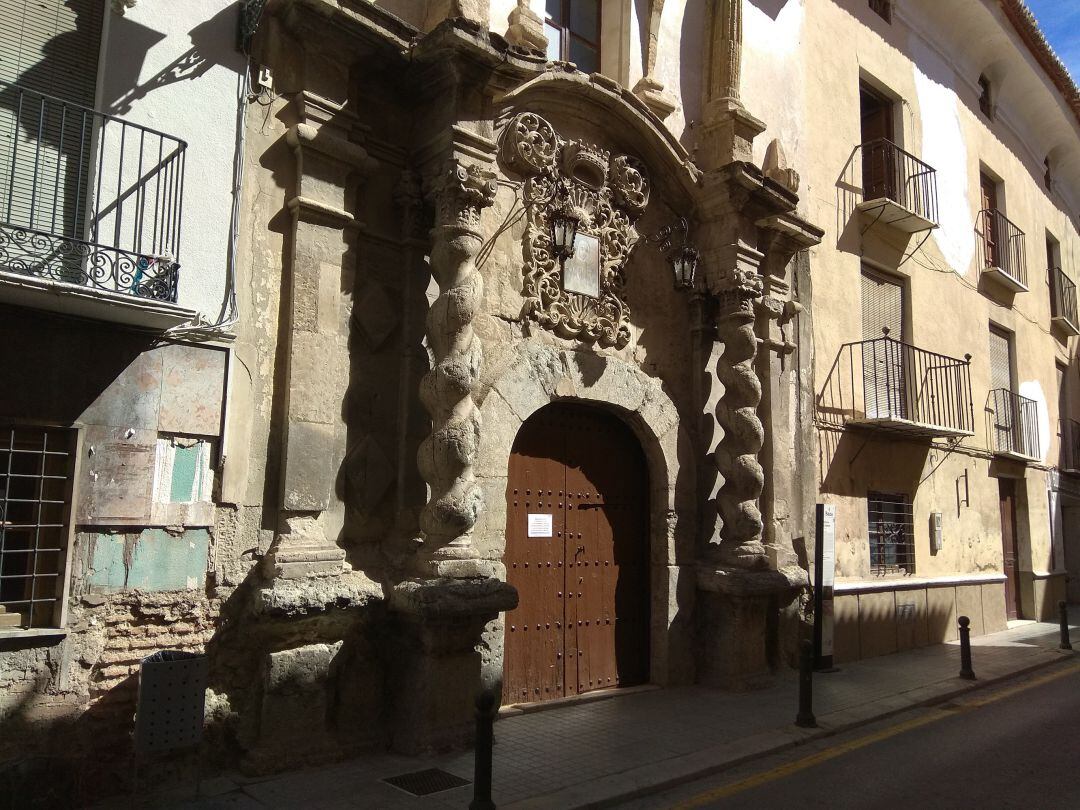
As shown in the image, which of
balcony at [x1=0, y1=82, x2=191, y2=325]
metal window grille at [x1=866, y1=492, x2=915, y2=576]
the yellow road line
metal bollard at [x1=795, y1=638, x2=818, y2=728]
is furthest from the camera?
metal window grille at [x1=866, y1=492, x2=915, y2=576]

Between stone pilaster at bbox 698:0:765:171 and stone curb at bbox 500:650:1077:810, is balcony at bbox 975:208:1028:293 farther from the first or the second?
stone curb at bbox 500:650:1077:810

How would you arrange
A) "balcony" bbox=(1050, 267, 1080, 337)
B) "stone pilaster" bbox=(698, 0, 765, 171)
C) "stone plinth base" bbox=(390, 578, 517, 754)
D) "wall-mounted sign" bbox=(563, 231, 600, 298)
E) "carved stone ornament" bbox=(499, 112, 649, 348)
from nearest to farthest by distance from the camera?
1. "stone plinth base" bbox=(390, 578, 517, 754)
2. "carved stone ornament" bbox=(499, 112, 649, 348)
3. "wall-mounted sign" bbox=(563, 231, 600, 298)
4. "stone pilaster" bbox=(698, 0, 765, 171)
5. "balcony" bbox=(1050, 267, 1080, 337)

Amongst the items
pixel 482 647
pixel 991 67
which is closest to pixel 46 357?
pixel 482 647

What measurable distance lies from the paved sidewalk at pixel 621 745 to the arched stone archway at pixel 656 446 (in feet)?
1.66

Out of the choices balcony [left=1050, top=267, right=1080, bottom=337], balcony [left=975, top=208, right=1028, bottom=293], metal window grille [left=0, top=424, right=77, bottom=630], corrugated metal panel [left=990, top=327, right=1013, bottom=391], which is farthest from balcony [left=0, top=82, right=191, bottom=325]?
balcony [left=1050, top=267, right=1080, bottom=337]

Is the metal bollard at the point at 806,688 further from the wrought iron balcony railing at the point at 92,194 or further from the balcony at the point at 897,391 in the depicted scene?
the wrought iron balcony railing at the point at 92,194

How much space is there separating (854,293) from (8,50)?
31.4 ft

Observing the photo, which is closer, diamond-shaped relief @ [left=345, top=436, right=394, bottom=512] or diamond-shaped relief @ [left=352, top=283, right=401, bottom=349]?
diamond-shaped relief @ [left=345, top=436, right=394, bottom=512]

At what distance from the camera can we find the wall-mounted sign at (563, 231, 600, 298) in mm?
7402

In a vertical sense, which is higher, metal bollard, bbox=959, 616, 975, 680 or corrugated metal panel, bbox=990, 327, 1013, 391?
corrugated metal panel, bbox=990, 327, 1013, 391

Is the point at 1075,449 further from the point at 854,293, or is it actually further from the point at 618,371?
the point at 618,371

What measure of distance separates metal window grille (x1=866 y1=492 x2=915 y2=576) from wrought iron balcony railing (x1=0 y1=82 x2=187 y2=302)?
8908 mm

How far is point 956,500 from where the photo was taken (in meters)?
12.3

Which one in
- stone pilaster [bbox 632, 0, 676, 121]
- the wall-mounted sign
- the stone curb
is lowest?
the stone curb
